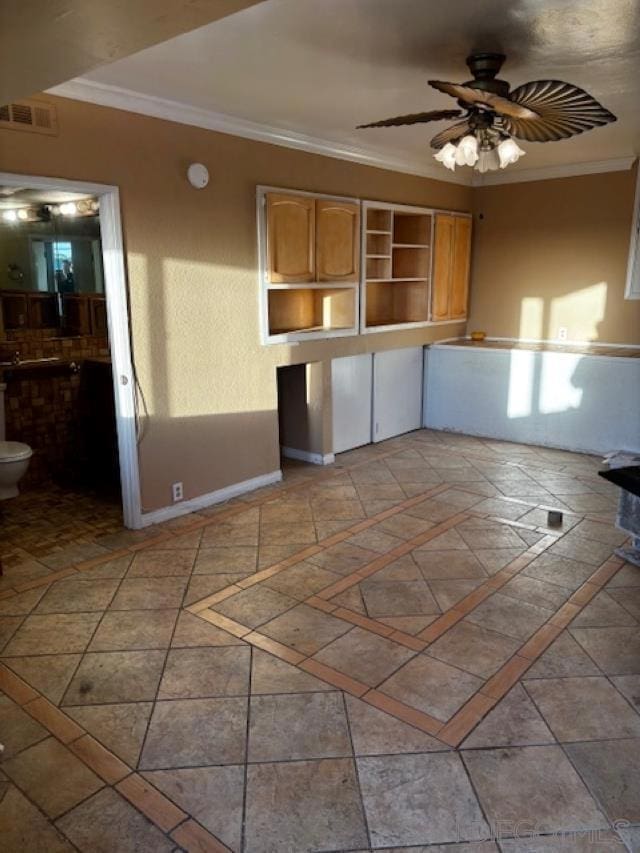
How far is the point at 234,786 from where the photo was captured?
1.93m

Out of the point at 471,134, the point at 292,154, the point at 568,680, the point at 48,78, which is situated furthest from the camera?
the point at 292,154

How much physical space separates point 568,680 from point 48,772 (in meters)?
1.88

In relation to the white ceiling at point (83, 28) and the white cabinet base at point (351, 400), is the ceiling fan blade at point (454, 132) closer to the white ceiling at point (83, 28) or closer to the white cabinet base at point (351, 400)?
the white ceiling at point (83, 28)

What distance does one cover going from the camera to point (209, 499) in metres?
4.34

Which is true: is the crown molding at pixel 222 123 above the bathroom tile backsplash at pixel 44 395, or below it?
above

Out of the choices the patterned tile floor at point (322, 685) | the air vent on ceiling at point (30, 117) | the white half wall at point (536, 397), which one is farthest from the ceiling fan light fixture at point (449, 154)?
the white half wall at point (536, 397)

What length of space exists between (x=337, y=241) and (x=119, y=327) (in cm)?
207

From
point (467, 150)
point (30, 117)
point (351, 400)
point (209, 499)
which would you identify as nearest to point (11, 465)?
point (209, 499)

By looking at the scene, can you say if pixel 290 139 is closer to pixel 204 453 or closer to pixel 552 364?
pixel 204 453

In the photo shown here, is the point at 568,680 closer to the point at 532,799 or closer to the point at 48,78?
the point at 532,799

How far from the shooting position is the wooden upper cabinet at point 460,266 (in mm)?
6344

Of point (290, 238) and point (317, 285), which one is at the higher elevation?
point (290, 238)

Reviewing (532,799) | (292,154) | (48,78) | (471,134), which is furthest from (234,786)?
(292,154)

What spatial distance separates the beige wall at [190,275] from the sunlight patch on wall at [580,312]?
269 centimetres
